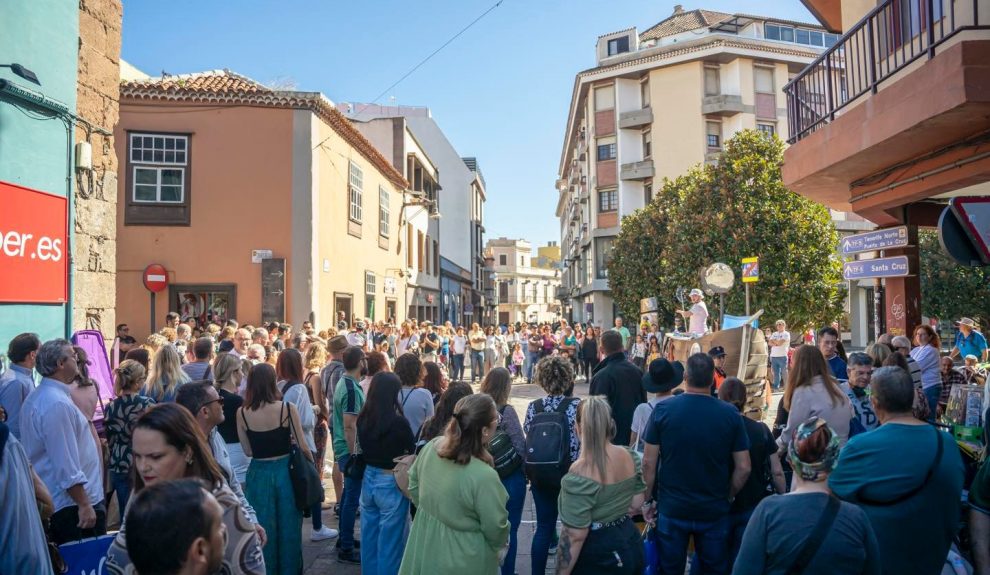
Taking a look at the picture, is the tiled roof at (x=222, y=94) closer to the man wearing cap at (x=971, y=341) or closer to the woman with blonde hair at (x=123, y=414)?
the woman with blonde hair at (x=123, y=414)

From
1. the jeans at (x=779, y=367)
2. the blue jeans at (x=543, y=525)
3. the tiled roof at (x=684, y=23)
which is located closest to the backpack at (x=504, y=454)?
the blue jeans at (x=543, y=525)

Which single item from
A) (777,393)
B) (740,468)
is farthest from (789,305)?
(740,468)

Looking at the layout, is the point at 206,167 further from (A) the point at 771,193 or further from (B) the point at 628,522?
(B) the point at 628,522

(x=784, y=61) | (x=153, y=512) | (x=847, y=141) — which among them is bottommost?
(x=153, y=512)

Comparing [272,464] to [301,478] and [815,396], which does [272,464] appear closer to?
[301,478]

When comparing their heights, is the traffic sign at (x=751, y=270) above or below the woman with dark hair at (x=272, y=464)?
above

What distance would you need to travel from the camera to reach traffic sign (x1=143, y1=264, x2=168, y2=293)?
15.6 metres

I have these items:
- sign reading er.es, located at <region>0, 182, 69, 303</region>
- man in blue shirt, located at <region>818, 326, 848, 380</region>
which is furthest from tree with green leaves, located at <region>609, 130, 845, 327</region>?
sign reading er.es, located at <region>0, 182, 69, 303</region>

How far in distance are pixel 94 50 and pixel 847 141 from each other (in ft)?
29.2

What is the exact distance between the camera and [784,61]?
36000mm

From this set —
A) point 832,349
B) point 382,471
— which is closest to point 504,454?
point 382,471

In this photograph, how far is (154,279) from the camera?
15672 millimetres

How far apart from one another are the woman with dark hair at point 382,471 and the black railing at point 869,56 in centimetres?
596

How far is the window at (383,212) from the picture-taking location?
23750mm
